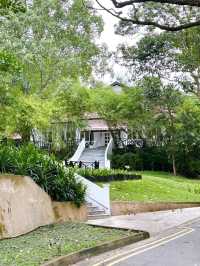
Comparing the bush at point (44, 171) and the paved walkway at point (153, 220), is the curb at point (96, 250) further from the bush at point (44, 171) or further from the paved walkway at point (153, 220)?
the bush at point (44, 171)

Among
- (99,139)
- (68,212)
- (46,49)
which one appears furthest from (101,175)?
(99,139)

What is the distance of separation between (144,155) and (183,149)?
10.7 feet

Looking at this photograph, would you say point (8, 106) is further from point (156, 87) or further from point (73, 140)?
point (73, 140)

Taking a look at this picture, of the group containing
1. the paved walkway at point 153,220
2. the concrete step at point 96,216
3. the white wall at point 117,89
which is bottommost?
the paved walkway at point 153,220

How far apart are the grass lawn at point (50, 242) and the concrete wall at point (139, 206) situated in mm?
4686

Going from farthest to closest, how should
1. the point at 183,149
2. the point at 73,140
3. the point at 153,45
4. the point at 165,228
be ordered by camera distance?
the point at 73,140 → the point at 183,149 → the point at 153,45 → the point at 165,228

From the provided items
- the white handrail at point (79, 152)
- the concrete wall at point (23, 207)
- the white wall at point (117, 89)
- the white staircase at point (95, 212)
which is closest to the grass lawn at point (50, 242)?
the concrete wall at point (23, 207)

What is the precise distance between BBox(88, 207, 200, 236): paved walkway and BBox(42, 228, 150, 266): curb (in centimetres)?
141

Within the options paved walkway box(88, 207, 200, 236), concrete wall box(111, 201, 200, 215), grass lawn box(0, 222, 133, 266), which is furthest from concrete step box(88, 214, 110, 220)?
grass lawn box(0, 222, 133, 266)

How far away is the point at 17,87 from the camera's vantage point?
28094 mm

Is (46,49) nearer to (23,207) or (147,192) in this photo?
(147,192)

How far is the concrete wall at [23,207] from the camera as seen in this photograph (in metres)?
12.2

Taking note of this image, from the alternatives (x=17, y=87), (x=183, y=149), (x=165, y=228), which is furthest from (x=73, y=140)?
(x=165, y=228)

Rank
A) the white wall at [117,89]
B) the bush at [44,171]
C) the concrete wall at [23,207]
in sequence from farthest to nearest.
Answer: the white wall at [117,89]
the bush at [44,171]
the concrete wall at [23,207]
